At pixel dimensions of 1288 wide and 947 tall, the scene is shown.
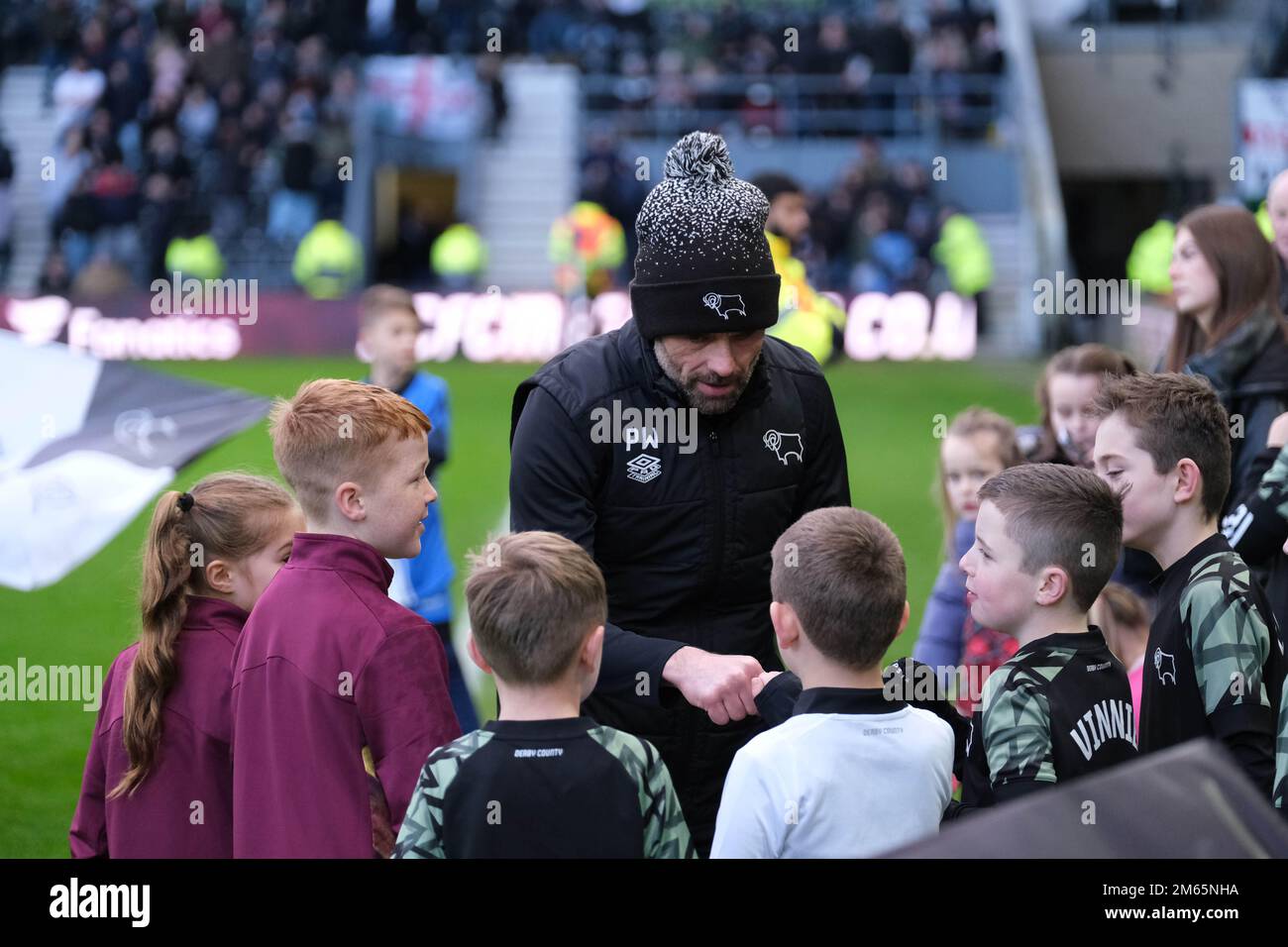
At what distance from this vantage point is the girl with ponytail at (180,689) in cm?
328

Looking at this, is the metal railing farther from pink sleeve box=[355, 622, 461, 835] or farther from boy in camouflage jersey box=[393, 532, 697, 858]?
boy in camouflage jersey box=[393, 532, 697, 858]

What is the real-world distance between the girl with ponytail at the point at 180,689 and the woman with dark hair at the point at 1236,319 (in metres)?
2.63

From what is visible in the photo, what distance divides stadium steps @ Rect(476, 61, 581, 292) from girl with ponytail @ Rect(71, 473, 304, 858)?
22.6 metres

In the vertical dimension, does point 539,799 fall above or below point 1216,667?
below

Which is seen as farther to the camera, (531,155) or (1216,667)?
(531,155)

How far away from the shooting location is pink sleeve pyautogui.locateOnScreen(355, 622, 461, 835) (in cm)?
293

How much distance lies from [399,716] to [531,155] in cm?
2416

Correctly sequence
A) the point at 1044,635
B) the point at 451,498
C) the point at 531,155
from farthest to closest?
1. the point at 531,155
2. the point at 451,498
3. the point at 1044,635

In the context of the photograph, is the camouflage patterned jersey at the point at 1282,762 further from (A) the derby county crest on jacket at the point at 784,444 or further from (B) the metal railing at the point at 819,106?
(B) the metal railing at the point at 819,106

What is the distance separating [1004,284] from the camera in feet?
76.2

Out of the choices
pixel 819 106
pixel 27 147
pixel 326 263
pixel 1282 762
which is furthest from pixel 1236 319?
pixel 27 147

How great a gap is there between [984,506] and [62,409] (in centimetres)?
376

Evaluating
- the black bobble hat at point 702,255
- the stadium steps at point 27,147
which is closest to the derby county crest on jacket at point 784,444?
the black bobble hat at point 702,255

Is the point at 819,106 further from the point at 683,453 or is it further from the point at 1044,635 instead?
the point at 1044,635
